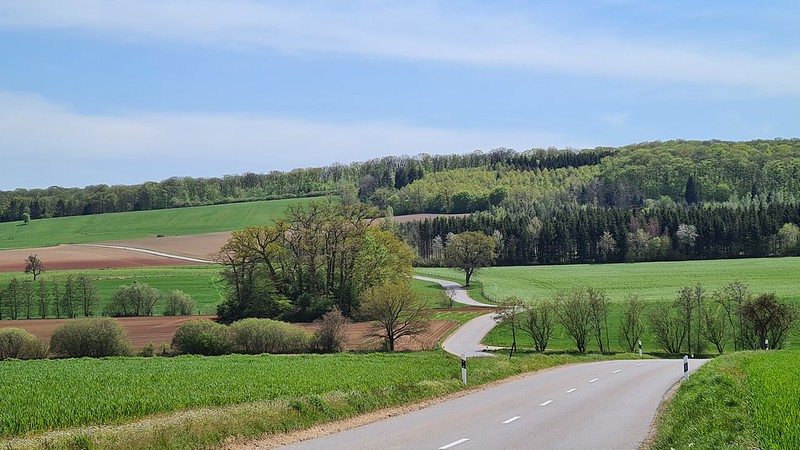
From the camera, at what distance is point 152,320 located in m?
82.1

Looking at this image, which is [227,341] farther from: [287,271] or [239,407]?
[239,407]

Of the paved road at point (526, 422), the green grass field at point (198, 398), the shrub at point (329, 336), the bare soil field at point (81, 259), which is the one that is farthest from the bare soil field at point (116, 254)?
the paved road at point (526, 422)

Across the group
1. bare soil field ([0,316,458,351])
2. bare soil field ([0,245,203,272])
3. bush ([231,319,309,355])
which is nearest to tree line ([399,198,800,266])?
bare soil field ([0,245,203,272])

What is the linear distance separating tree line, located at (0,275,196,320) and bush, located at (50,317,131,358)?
Result: 33302 millimetres

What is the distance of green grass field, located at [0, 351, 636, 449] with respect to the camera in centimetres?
1535

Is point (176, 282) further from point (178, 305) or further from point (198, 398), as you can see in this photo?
point (198, 398)

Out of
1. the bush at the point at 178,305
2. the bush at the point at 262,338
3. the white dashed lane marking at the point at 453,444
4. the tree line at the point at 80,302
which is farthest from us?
the bush at the point at 178,305

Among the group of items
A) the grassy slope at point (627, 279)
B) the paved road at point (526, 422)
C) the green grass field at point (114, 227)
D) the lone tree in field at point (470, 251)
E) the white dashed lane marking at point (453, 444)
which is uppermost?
the green grass field at point (114, 227)

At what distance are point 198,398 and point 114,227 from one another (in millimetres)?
176119

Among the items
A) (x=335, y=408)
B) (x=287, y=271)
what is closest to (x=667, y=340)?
(x=287, y=271)

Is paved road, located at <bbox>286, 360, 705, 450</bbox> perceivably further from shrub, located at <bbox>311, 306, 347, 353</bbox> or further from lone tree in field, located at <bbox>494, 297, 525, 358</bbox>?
lone tree in field, located at <bbox>494, 297, 525, 358</bbox>

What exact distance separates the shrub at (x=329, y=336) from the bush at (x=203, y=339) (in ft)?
24.1

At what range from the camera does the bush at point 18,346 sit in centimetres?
5488

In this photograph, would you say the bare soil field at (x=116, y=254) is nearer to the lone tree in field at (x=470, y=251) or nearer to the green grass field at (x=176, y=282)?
the green grass field at (x=176, y=282)
